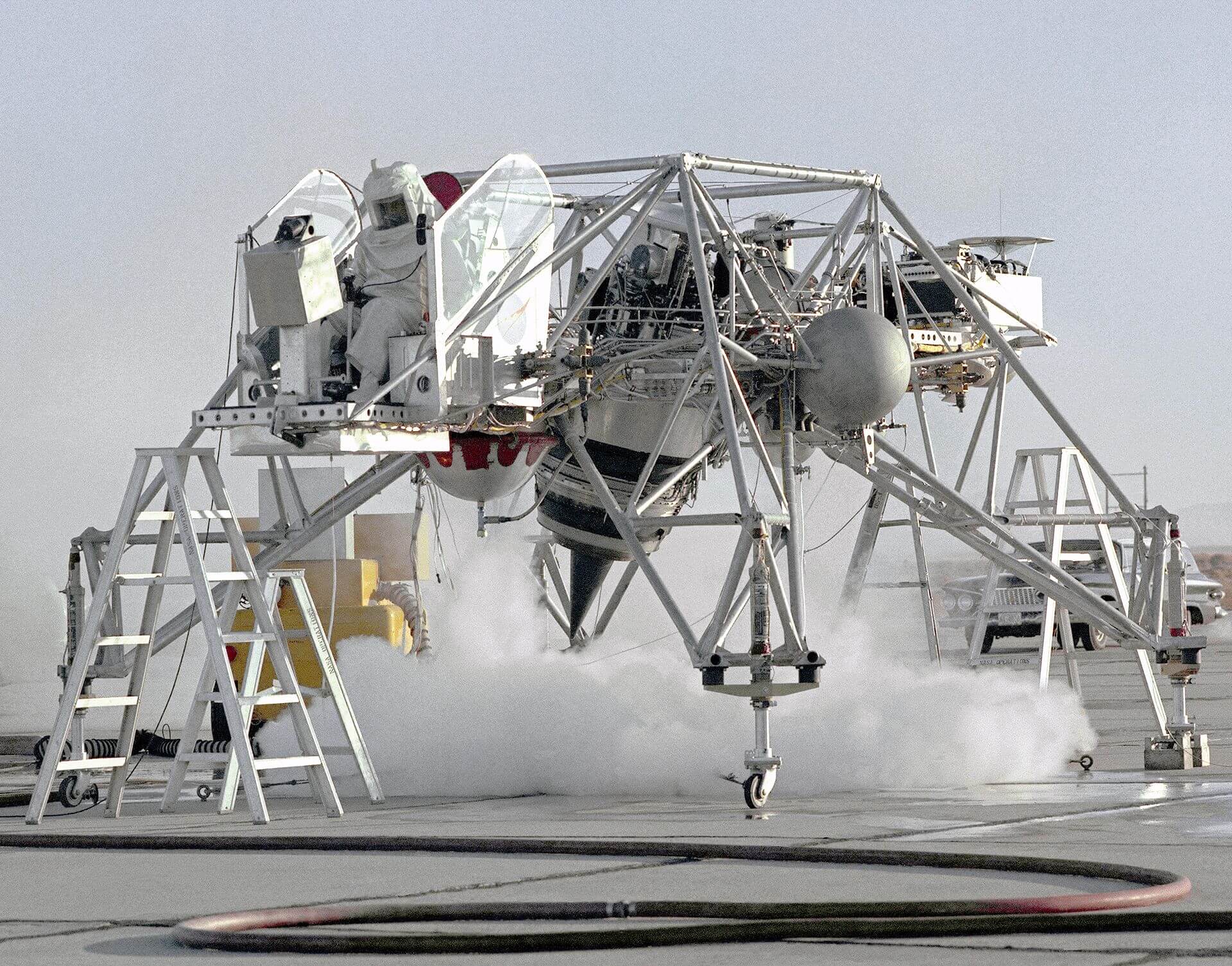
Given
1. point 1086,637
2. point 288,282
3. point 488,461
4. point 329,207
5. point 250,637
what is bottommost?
point 1086,637

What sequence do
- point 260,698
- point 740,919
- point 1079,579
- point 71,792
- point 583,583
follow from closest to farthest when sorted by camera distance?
1. point 740,919
2. point 260,698
3. point 71,792
4. point 583,583
5. point 1079,579

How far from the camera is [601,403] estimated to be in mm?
17812

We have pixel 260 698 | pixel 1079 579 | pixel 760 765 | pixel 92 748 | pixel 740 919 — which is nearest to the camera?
pixel 740 919

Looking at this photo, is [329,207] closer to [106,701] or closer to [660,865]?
[106,701]

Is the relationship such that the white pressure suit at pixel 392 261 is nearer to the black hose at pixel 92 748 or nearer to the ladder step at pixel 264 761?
the ladder step at pixel 264 761

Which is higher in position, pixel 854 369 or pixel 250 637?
pixel 854 369

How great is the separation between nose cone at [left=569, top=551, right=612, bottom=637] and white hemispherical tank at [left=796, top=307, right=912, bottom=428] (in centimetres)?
431

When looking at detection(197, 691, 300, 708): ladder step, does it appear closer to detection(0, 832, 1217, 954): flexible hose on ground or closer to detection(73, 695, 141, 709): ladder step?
detection(73, 695, 141, 709): ladder step

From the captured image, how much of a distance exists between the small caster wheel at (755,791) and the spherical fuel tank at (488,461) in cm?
434

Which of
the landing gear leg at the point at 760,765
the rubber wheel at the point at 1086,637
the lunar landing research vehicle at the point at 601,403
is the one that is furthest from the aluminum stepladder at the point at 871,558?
the rubber wheel at the point at 1086,637

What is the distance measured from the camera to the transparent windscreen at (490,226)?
14758 millimetres

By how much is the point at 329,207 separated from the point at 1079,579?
72.6ft

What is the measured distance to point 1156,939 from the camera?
24.6ft

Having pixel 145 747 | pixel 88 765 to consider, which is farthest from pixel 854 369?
pixel 145 747
